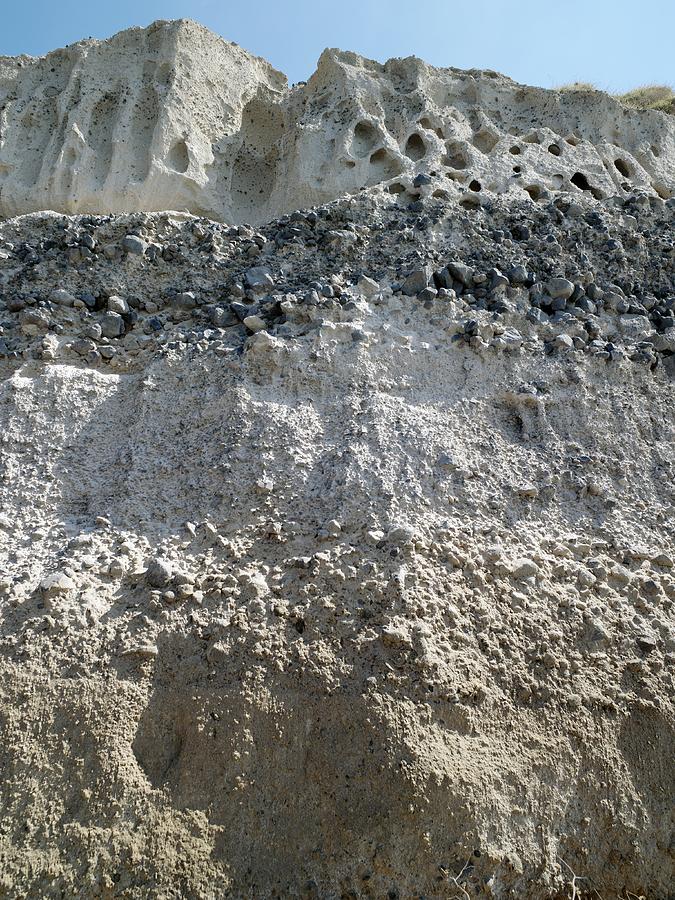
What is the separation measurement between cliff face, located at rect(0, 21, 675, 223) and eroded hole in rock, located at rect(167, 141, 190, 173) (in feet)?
0.04

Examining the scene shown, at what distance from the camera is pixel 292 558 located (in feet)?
7.98

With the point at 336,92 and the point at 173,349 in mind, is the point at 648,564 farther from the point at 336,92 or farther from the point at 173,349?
the point at 336,92

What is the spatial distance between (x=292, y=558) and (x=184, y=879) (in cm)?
107

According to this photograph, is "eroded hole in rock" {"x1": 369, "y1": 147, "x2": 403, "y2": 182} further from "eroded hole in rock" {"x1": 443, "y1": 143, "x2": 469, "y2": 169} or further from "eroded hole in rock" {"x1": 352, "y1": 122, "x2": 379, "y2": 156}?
"eroded hole in rock" {"x1": 443, "y1": 143, "x2": 469, "y2": 169}

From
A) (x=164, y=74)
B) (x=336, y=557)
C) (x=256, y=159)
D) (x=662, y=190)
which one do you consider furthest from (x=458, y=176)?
(x=336, y=557)

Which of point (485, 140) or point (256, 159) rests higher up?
point (485, 140)

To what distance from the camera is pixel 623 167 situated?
18.5 feet

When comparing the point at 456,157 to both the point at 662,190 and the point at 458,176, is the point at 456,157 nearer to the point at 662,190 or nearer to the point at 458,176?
the point at 458,176

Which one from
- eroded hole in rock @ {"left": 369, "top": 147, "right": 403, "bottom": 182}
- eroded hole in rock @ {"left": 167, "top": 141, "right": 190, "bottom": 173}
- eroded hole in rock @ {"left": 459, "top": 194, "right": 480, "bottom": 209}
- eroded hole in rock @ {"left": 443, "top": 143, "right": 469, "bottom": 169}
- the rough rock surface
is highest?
eroded hole in rock @ {"left": 443, "top": 143, "right": 469, "bottom": 169}

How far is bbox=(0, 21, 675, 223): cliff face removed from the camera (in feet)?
16.4

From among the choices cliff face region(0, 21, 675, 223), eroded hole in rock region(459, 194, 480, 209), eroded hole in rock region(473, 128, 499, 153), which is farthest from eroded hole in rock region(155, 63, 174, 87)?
eroded hole in rock region(459, 194, 480, 209)

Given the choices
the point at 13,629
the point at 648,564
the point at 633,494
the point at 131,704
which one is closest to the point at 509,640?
the point at 648,564

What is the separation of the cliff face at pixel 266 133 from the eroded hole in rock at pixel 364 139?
0.04ft

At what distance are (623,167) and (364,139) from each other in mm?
2411
